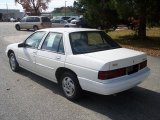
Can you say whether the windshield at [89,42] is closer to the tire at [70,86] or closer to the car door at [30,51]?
the tire at [70,86]

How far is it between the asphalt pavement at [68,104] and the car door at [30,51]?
0.52 metres

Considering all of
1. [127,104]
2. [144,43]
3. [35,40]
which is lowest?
[127,104]

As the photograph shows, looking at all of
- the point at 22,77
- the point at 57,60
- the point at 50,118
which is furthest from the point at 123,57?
the point at 22,77

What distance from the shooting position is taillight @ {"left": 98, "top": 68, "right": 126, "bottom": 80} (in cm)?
520

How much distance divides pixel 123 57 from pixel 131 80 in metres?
0.50

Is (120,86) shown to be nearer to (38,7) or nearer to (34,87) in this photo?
(34,87)

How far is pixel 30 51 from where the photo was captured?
7277mm

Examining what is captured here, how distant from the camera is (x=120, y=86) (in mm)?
5340

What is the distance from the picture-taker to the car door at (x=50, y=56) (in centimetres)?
617

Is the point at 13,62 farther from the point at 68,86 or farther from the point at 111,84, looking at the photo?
the point at 111,84

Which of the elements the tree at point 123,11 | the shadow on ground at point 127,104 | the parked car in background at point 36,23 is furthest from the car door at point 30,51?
the parked car in background at point 36,23

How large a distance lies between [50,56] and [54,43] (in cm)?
33

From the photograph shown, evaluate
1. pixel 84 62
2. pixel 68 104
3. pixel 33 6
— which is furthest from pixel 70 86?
pixel 33 6

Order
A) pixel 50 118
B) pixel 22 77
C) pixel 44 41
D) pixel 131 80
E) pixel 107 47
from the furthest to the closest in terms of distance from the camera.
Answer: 1. pixel 22 77
2. pixel 44 41
3. pixel 107 47
4. pixel 131 80
5. pixel 50 118
